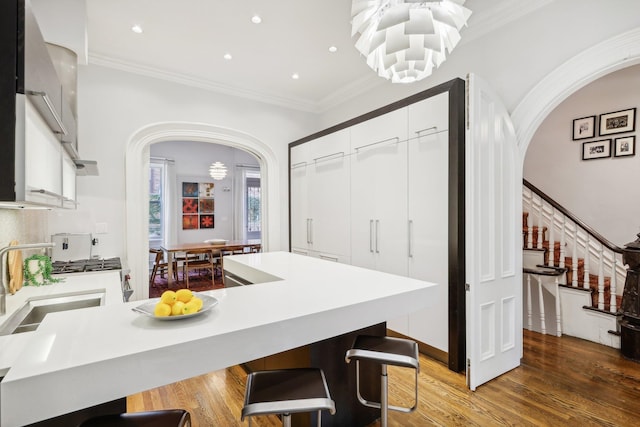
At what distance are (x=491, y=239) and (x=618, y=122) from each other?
3.07 meters

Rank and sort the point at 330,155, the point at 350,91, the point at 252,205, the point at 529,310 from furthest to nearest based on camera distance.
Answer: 1. the point at 252,205
2. the point at 350,91
3. the point at 330,155
4. the point at 529,310

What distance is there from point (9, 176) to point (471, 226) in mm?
2543

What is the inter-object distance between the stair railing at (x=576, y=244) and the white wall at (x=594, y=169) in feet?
2.41

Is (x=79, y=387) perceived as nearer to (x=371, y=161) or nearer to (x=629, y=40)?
(x=371, y=161)

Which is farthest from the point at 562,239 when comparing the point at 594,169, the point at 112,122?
the point at 112,122

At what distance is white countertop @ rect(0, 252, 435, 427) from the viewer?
2.71 feet

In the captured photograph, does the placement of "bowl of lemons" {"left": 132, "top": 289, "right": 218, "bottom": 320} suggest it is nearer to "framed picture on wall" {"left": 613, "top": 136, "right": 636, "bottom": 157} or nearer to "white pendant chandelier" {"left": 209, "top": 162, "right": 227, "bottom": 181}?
"framed picture on wall" {"left": 613, "top": 136, "right": 636, "bottom": 157}

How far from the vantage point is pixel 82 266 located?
2.91 meters

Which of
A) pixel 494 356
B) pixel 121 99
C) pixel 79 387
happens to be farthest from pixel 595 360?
pixel 121 99

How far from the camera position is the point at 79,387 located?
854mm

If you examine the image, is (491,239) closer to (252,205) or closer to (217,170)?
(217,170)

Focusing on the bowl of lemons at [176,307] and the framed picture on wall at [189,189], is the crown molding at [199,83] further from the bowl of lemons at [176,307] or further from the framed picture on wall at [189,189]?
the framed picture on wall at [189,189]

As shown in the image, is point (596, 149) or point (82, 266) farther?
point (596, 149)

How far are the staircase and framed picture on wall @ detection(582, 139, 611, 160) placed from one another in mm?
1154
